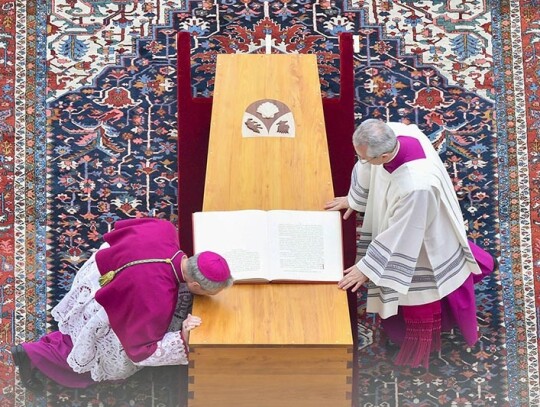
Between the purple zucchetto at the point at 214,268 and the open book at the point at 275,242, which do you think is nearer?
the purple zucchetto at the point at 214,268

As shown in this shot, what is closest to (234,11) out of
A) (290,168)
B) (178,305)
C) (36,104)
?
(36,104)

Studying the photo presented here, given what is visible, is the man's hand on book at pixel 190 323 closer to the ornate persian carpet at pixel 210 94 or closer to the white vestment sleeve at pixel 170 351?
the white vestment sleeve at pixel 170 351

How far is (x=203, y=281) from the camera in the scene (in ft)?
17.8

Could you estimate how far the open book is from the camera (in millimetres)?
5648

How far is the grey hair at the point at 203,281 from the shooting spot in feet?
17.8

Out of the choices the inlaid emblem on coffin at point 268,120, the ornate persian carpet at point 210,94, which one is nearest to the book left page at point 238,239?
the inlaid emblem on coffin at point 268,120

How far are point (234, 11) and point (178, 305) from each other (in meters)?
2.60

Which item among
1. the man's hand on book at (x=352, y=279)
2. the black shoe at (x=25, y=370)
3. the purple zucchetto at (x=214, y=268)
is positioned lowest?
the black shoe at (x=25, y=370)

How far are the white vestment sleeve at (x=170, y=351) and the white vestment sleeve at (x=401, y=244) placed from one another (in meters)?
0.93

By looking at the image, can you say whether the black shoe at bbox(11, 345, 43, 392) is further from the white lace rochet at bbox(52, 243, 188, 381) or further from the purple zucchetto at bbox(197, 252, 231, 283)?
the purple zucchetto at bbox(197, 252, 231, 283)

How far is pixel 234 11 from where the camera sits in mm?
7809

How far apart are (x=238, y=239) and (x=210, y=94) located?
189cm

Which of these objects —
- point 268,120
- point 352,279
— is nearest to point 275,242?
point 352,279

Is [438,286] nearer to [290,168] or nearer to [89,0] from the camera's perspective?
[290,168]
